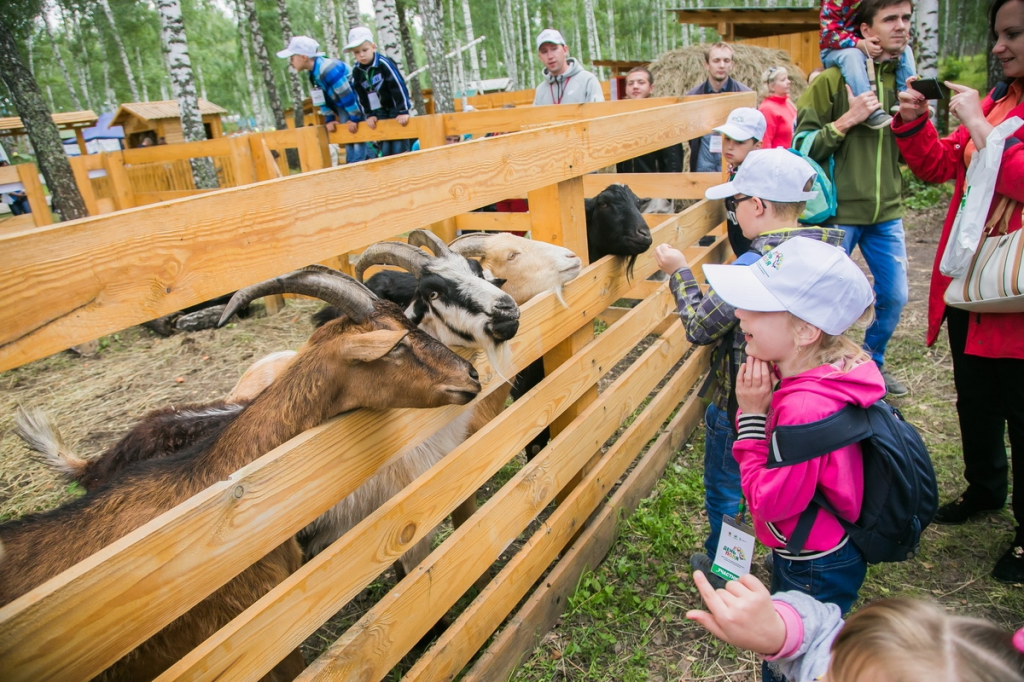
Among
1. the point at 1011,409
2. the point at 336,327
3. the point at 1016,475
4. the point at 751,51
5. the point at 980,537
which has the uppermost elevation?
the point at 751,51

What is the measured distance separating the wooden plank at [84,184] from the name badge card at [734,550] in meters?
10.9

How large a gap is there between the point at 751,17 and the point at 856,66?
16789 mm

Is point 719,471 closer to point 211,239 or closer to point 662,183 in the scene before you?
point 211,239

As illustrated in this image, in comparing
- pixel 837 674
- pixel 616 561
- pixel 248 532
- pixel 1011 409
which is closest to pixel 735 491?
pixel 616 561

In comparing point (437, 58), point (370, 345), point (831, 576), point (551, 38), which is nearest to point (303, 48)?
point (551, 38)

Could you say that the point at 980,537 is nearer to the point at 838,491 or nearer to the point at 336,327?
the point at 838,491

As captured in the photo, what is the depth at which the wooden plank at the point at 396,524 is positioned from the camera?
5.18 feet

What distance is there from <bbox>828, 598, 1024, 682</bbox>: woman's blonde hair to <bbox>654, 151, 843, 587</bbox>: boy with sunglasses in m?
1.64

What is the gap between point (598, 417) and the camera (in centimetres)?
334

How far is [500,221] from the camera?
6270 millimetres

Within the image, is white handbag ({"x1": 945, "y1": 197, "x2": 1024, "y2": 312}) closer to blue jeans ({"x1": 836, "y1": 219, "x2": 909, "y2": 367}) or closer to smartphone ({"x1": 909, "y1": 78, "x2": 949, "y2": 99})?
smartphone ({"x1": 909, "y1": 78, "x2": 949, "y2": 99})

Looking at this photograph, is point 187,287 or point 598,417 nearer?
point 187,287

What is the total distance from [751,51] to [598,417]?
511 inches

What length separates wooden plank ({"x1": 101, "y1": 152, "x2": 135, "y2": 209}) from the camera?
30.8 feet
